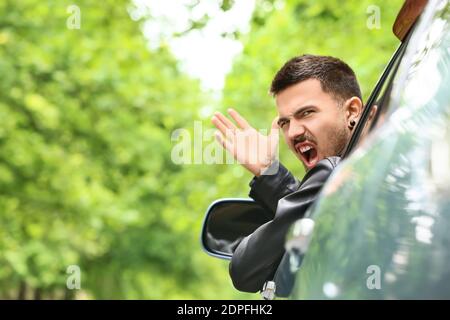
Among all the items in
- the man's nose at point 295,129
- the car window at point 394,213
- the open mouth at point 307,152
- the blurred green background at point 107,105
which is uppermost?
the blurred green background at point 107,105

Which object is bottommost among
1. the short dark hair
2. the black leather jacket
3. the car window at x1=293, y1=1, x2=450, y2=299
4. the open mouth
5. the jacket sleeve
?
the car window at x1=293, y1=1, x2=450, y2=299

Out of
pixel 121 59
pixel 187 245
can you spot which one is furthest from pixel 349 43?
pixel 187 245

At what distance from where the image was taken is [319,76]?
3193 millimetres

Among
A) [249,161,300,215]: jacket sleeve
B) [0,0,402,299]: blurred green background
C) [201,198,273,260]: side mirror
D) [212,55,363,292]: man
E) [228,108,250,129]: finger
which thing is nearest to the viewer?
[212,55,363,292]: man

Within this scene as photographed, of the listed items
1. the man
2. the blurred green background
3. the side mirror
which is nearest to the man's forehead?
the man

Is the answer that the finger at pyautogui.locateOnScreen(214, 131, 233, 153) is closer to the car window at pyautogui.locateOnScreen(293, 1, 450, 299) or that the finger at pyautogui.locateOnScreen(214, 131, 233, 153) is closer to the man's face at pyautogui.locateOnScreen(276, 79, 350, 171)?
the man's face at pyautogui.locateOnScreen(276, 79, 350, 171)

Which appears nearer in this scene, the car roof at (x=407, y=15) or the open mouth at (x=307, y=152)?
the car roof at (x=407, y=15)

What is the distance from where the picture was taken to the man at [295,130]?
9.15 ft

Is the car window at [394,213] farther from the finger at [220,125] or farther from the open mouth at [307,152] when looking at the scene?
the finger at [220,125]

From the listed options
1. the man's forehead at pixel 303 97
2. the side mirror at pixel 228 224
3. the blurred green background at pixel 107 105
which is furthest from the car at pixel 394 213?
the blurred green background at pixel 107 105

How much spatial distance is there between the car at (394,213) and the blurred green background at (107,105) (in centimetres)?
882

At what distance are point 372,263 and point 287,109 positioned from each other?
152cm

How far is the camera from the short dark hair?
320cm

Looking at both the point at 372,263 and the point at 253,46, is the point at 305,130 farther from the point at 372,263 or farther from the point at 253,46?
the point at 253,46
